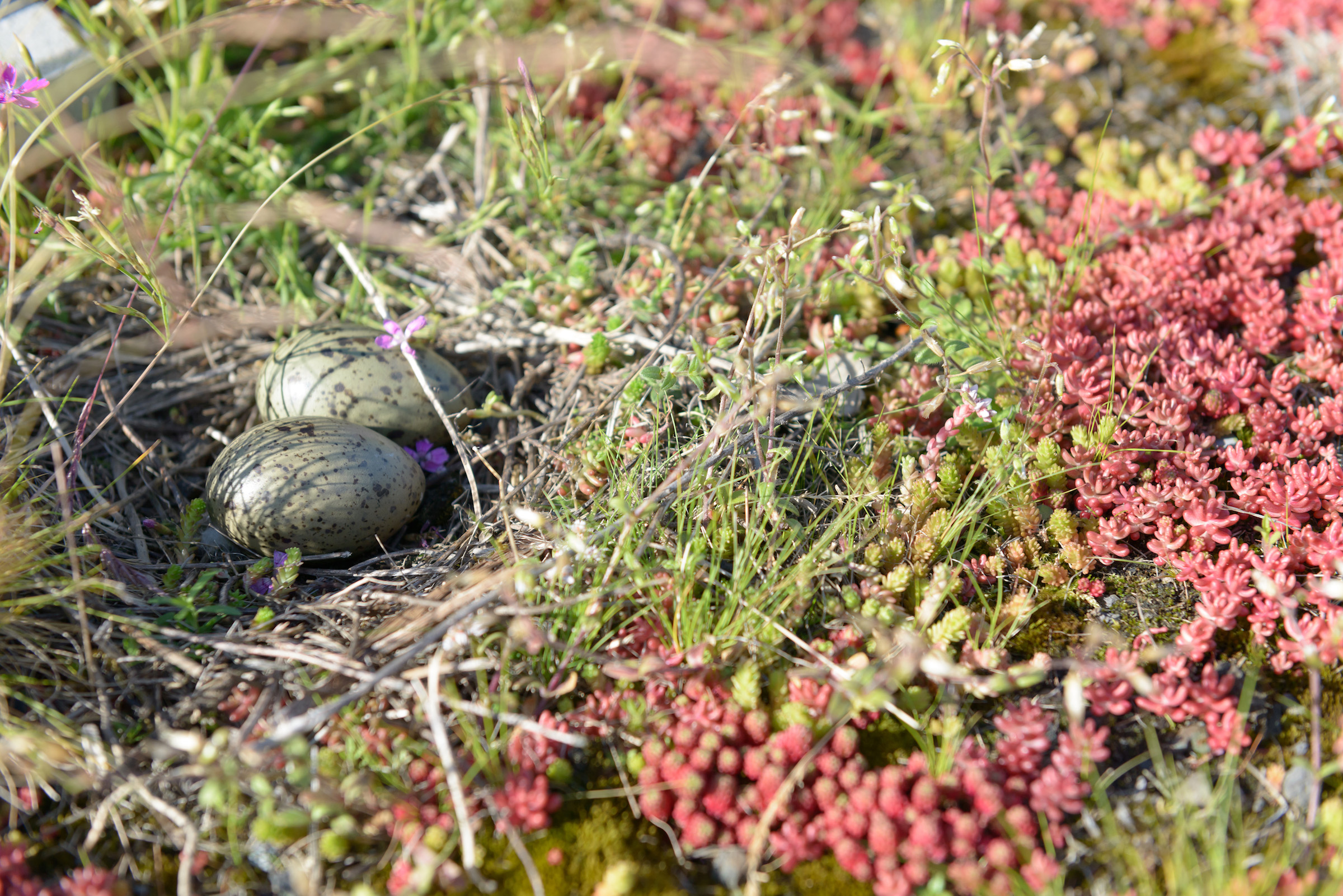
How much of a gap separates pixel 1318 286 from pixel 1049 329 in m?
1.08

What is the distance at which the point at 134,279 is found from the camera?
2.87 metres

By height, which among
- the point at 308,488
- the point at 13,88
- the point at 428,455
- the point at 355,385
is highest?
the point at 13,88

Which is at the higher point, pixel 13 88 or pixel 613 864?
pixel 13 88

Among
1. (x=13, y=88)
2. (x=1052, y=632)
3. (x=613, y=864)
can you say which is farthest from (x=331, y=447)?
(x=1052, y=632)

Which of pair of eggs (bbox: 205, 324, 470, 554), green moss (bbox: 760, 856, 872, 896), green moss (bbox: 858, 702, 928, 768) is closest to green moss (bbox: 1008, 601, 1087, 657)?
green moss (bbox: 858, 702, 928, 768)

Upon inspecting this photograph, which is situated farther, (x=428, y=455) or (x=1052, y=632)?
(x=428, y=455)

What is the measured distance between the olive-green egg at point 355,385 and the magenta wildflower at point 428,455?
0.11 feet

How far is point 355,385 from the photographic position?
130 inches

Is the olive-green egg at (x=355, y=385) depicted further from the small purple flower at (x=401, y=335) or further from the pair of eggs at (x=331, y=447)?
the small purple flower at (x=401, y=335)

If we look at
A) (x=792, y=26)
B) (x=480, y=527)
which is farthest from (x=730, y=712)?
(x=792, y=26)

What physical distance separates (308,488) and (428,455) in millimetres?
572

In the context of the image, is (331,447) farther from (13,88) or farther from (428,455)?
(13,88)

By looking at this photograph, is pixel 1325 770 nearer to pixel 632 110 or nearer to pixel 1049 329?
pixel 1049 329

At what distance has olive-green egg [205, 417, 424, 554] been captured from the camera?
9.70 feet
